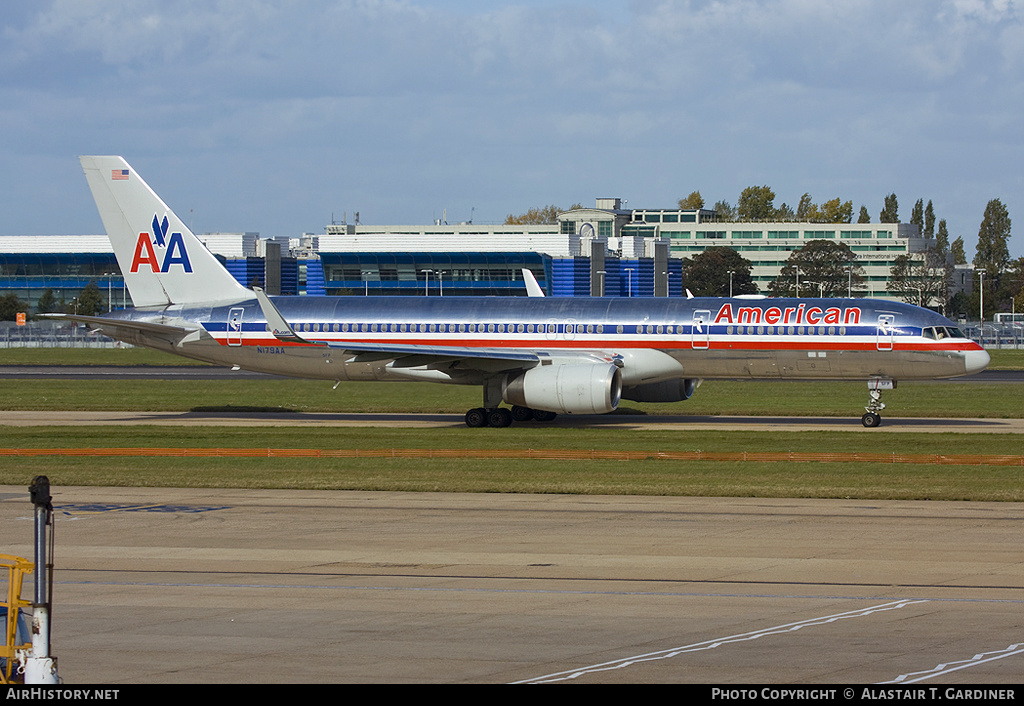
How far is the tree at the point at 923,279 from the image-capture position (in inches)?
6727

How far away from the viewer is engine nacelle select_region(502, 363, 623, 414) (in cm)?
3422

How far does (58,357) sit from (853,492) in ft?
230

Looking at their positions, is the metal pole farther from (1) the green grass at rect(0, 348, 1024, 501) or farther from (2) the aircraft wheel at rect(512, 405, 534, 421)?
(2) the aircraft wheel at rect(512, 405, 534, 421)

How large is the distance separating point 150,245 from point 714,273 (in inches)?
5785

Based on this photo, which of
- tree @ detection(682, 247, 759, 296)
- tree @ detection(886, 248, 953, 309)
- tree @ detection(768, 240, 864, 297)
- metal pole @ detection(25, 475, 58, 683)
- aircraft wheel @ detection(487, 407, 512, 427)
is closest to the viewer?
metal pole @ detection(25, 475, 58, 683)

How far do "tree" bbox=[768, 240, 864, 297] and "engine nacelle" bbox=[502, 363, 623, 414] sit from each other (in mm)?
149060

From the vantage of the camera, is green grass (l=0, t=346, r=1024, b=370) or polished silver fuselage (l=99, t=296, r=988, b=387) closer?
polished silver fuselage (l=99, t=296, r=988, b=387)

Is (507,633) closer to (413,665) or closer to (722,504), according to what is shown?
(413,665)

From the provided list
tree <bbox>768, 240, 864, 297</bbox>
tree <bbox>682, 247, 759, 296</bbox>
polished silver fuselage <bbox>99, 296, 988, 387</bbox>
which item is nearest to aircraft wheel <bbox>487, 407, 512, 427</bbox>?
polished silver fuselage <bbox>99, 296, 988, 387</bbox>

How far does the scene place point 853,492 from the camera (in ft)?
76.7

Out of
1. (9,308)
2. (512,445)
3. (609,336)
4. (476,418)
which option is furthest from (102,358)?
(9,308)

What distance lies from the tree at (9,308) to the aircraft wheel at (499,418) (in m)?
127

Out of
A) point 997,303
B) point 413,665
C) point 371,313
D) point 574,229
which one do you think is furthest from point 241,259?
point 413,665

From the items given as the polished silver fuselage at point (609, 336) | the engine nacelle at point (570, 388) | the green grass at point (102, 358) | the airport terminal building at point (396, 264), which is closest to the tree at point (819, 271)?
the airport terminal building at point (396, 264)
